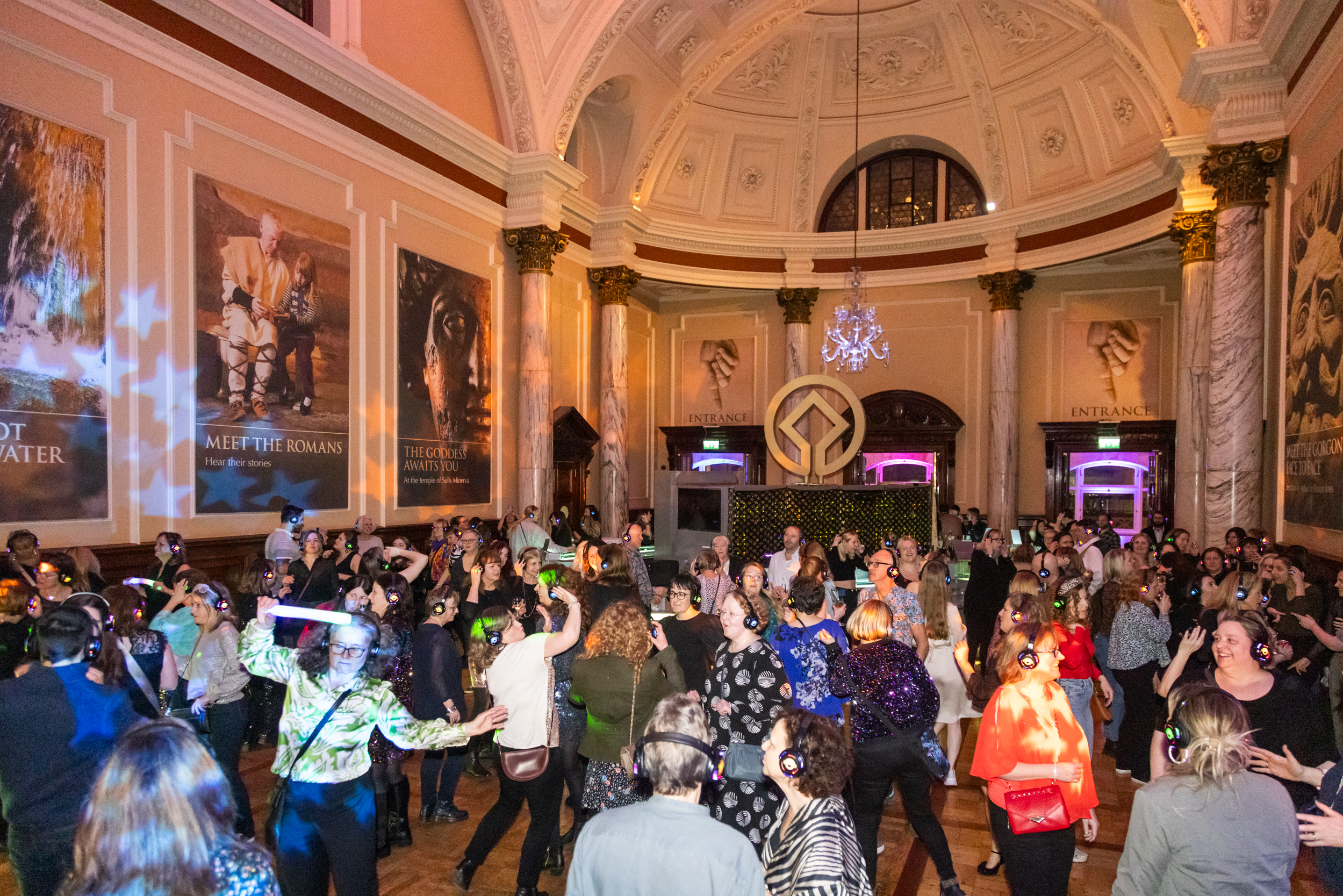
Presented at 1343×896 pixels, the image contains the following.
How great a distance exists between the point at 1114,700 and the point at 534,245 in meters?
10.4

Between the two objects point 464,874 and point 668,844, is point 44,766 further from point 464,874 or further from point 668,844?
point 668,844

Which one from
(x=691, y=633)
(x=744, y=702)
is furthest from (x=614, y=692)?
(x=691, y=633)

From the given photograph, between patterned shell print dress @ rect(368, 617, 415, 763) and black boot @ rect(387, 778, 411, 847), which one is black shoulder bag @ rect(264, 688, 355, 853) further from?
black boot @ rect(387, 778, 411, 847)

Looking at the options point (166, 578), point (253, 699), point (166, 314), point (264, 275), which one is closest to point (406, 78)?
point (264, 275)

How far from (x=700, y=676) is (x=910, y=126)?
15808mm

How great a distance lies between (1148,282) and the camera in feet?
53.5

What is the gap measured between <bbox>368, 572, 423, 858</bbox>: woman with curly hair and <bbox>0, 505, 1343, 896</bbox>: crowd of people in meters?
0.02

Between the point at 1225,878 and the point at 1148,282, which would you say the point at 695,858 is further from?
the point at 1148,282

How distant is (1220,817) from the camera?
2377mm

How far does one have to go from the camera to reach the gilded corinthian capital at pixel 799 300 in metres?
18.2

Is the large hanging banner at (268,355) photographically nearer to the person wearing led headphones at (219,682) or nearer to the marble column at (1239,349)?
the person wearing led headphones at (219,682)

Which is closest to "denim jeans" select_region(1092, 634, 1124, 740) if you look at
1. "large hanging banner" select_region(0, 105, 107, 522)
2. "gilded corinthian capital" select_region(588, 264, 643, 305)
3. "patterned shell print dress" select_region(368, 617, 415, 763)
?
"patterned shell print dress" select_region(368, 617, 415, 763)

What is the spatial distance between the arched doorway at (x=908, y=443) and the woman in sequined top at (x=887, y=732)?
1382cm

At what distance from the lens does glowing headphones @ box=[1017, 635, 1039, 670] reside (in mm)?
3291
